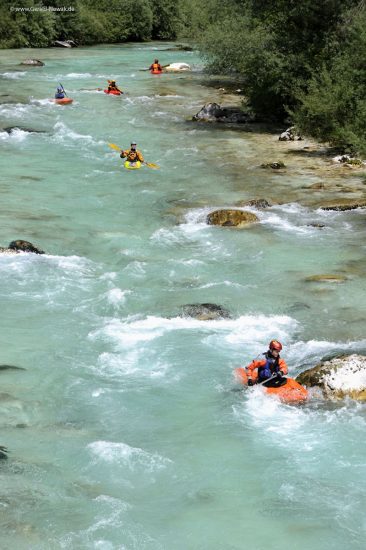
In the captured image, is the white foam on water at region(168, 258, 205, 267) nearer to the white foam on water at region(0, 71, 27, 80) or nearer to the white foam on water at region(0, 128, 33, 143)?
the white foam on water at region(0, 128, 33, 143)

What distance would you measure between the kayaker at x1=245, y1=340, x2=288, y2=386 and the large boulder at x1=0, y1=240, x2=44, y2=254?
7.27m

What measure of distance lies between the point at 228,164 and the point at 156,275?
32.0 ft

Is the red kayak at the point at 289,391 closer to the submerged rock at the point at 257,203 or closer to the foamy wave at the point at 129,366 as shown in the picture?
the foamy wave at the point at 129,366

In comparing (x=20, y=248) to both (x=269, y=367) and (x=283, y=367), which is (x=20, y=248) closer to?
(x=269, y=367)

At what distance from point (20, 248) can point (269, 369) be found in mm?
7740

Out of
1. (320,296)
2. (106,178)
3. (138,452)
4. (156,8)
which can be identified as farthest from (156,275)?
(156,8)

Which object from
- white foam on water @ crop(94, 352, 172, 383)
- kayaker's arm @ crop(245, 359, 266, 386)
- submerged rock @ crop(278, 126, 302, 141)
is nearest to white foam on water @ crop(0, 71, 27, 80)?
submerged rock @ crop(278, 126, 302, 141)

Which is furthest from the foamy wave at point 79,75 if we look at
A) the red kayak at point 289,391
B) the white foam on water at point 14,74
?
the red kayak at point 289,391

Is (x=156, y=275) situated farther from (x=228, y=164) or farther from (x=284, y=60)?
(x=284, y=60)

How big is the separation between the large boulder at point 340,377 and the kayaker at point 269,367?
49 centimetres

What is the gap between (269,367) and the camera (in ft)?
40.1

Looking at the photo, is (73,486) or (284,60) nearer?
(73,486)

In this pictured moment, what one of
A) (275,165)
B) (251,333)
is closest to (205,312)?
(251,333)

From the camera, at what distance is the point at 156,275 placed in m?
17.0
